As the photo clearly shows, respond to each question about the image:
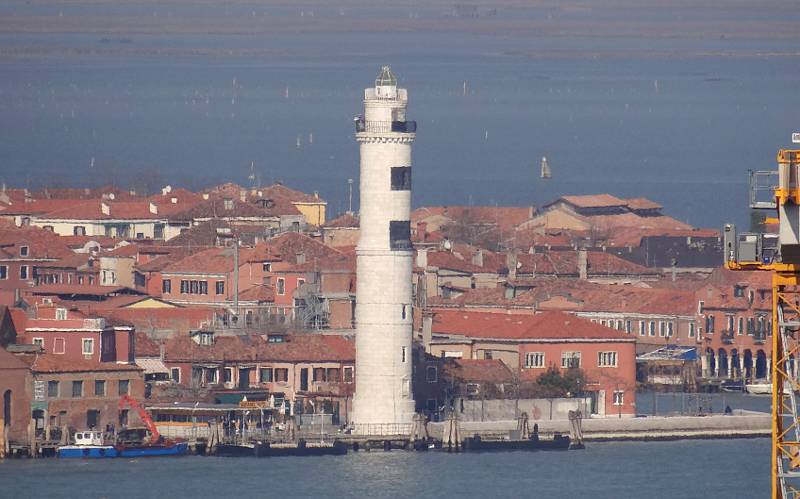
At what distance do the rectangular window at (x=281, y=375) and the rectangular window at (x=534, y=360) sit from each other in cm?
490

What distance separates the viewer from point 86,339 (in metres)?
51.2

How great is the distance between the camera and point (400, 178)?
49375 mm

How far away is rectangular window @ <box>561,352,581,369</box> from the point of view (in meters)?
55.6

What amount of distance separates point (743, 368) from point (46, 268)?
17.2 m

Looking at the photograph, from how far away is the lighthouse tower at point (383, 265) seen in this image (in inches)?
1946

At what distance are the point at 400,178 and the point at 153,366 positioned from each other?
6728mm

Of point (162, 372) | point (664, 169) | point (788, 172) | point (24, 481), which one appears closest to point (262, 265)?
point (162, 372)

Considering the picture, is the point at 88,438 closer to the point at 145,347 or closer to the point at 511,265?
the point at 145,347

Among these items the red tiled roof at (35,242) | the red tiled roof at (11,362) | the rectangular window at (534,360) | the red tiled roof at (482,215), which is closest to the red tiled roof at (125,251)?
the red tiled roof at (35,242)

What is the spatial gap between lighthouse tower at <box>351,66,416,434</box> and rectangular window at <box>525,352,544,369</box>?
6.00 meters

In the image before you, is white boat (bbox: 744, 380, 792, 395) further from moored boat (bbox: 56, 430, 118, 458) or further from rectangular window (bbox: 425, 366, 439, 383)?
moored boat (bbox: 56, 430, 118, 458)

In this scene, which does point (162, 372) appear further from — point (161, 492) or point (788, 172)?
point (788, 172)

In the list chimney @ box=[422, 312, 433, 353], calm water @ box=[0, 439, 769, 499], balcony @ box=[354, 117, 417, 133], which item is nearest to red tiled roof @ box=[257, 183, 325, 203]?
chimney @ box=[422, 312, 433, 353]

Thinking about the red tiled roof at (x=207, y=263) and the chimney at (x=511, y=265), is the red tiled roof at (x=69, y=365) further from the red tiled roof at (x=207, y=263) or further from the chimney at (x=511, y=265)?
the chimney at (x=511, y=265)
